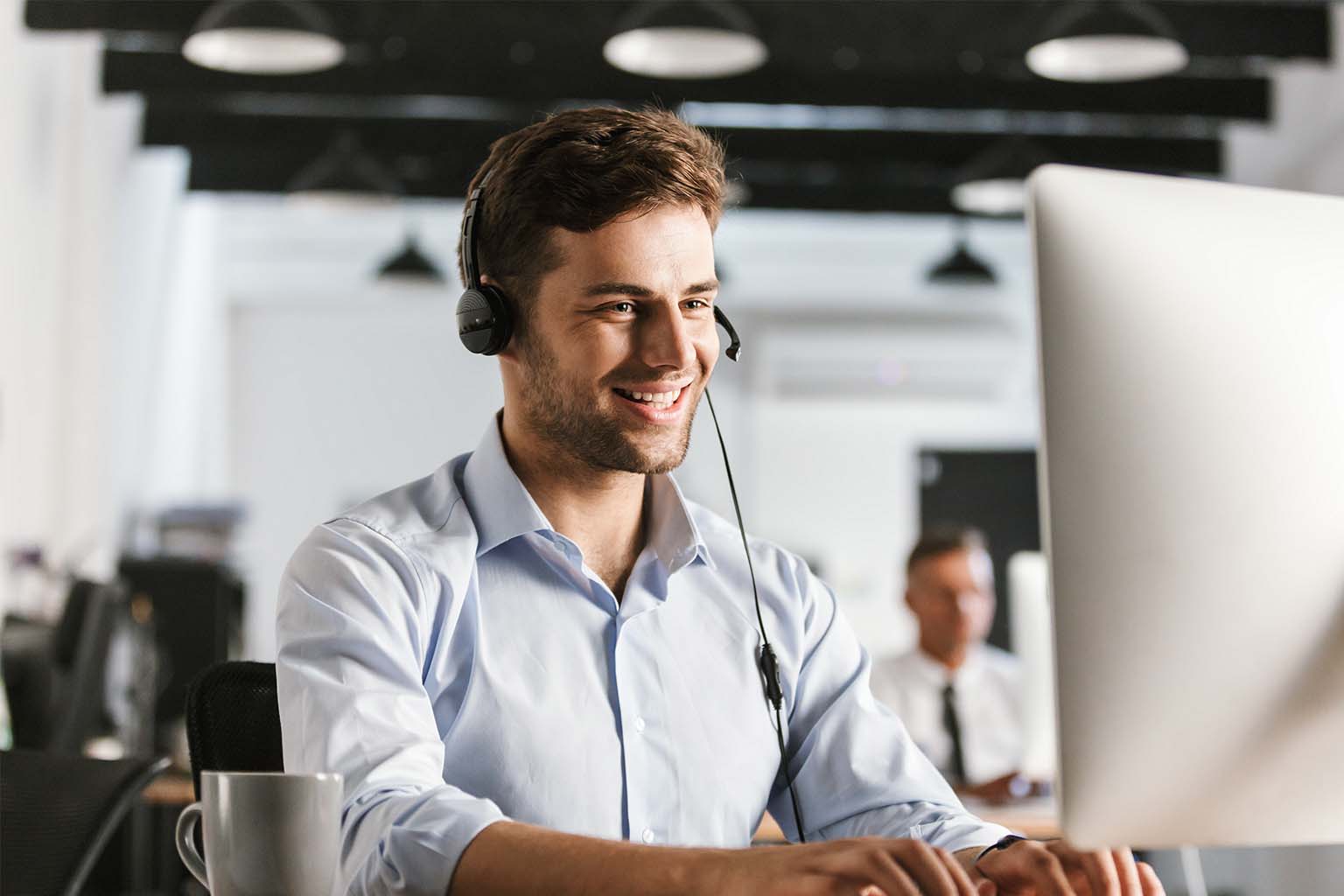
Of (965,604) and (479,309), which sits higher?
(479,309)

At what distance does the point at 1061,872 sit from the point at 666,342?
0.59 m

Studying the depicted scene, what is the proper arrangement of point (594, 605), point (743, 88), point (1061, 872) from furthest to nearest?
point (743, 88) < point (594, 605) < point (1061, 872)

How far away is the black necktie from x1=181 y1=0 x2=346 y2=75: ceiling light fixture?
2.53 meters

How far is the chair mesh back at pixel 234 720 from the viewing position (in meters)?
1.40

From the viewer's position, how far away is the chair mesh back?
1399mm

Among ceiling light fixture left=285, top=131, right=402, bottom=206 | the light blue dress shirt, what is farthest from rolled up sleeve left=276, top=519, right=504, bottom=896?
ceiling light fixture left=285, top=131, right=402, bottom=206

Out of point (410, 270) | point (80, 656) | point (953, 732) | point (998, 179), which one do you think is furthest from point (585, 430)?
point (410, 270)

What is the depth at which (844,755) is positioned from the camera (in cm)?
154

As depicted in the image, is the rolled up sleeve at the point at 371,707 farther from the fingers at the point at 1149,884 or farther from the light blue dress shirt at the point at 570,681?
the fingers at the point at 1149,884

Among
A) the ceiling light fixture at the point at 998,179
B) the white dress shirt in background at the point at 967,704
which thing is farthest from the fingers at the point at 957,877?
the ceiling light fixture at the point at 998,179

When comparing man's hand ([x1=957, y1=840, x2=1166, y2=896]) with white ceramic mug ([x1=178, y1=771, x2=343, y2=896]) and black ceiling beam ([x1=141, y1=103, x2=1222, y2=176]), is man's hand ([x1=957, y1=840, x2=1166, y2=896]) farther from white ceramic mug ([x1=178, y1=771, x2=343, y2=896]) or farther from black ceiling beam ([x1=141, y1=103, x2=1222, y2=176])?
black ceiling beam ([x1=141, y1=103, x2=1222, y2=176])

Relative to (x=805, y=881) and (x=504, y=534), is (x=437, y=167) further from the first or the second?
(x=805, y=881)

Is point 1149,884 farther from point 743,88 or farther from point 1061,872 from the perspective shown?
point 743,88

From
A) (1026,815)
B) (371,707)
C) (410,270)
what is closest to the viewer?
(371,707)
